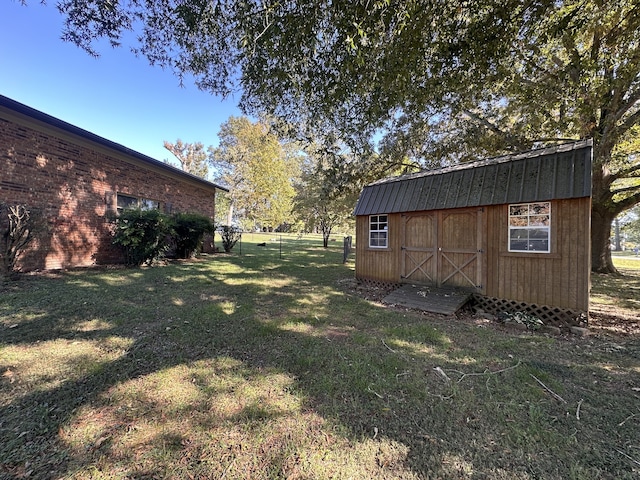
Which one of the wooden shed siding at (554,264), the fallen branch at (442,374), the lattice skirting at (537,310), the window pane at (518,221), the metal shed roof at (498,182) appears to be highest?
the metal shed roof at (498,182)

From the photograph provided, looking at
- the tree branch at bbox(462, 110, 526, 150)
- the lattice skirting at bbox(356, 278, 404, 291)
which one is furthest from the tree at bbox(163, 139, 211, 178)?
the tree branch at bbox(462, 110, 526, 150)

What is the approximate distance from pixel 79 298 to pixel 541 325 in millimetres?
8556

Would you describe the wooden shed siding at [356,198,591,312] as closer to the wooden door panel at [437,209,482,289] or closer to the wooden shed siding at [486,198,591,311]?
the wooden shed siding at [486,198,591,311]

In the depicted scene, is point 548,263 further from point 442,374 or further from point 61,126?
point 61,126

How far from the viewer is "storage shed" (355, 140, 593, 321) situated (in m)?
4.63

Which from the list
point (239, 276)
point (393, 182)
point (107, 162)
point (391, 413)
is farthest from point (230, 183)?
point (391, 413)

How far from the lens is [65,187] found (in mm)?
A: 7938

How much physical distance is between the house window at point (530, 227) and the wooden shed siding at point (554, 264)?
0.29 feet

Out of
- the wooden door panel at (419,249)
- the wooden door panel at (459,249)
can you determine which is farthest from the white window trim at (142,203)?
the wooden door panel at (459,249)

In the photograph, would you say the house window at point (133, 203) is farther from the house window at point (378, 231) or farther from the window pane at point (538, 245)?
the window pane at point (538, 245)

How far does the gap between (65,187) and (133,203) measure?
7.64 ft

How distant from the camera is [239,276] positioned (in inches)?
325

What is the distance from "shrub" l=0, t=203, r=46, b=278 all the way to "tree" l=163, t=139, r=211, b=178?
2810 centimetres

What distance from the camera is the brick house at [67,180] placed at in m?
6.84
